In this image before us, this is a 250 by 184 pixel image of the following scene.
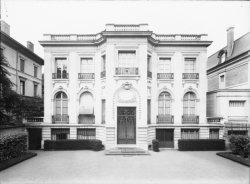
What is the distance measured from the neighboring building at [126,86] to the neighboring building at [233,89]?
5.48 feet

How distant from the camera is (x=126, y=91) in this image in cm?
1534

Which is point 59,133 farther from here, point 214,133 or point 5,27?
point 214,133

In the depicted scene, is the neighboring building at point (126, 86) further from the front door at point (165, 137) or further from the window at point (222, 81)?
the window at point (222, 81)

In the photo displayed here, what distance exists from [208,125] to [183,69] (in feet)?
20.2

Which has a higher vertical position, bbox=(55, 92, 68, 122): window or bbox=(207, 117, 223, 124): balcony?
bbox=(55, 92, 68, 122): window

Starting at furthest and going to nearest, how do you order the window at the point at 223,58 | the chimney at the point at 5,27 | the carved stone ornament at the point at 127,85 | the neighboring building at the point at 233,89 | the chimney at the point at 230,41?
the window at the point at 223,58 → the chimney at the point at 230,41 → the chimney at the point at 5,27 → the neighboring building at the point at 233,89 → the carved stone ornament at the point at 127,85

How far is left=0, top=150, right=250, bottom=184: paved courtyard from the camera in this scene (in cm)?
833

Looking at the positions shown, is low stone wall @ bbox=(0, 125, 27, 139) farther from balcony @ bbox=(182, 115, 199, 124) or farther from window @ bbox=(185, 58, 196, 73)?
window @ bbox=(185, 58, 196, 73)

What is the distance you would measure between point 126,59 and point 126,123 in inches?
246

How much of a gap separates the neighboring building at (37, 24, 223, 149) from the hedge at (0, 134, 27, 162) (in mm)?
3001

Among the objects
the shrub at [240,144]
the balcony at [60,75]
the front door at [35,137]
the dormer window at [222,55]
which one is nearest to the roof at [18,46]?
the balcony at [60,75]

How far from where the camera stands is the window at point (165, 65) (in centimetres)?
1694

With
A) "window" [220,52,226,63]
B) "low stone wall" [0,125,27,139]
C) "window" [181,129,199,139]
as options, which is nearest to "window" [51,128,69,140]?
"low stone wall" [0,125,27,139]

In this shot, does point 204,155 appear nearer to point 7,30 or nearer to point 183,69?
point 183,69
